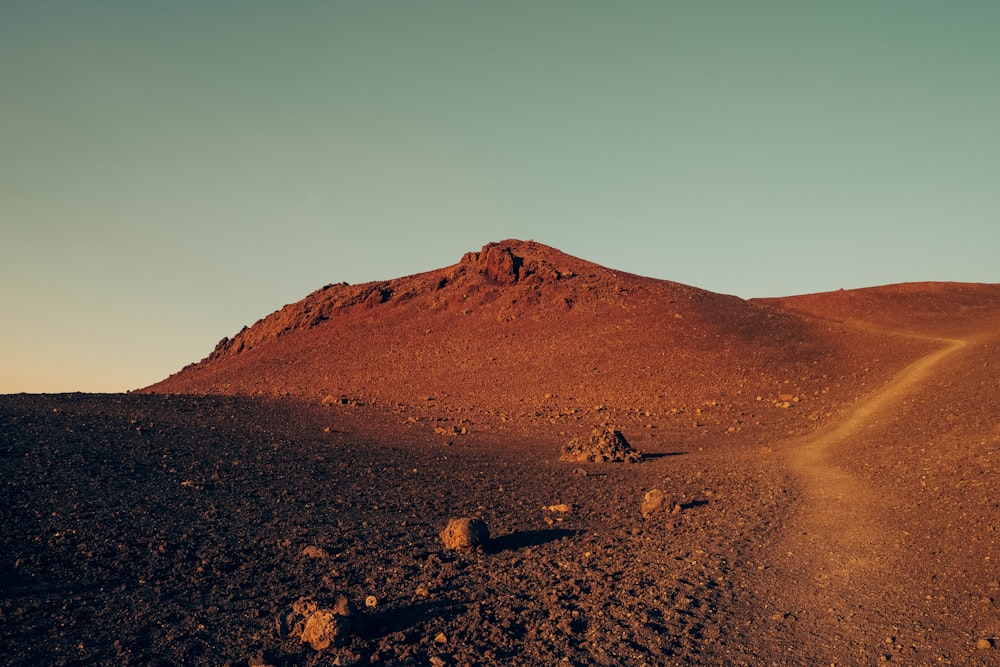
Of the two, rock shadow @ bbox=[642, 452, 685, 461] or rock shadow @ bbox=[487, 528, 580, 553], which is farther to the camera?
rock shadow @ bbox=[642, 452, 685, 461]

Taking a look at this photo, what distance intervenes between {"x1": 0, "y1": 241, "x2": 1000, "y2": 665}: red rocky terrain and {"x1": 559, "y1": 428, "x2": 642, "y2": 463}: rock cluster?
87mm

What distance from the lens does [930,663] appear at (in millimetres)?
6898

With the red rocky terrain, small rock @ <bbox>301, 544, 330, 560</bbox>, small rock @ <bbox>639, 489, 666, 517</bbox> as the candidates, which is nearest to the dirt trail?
the red rocky terrain

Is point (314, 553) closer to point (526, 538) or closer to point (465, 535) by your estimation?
point (465, 535)

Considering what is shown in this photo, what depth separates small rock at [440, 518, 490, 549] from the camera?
32.5 ft

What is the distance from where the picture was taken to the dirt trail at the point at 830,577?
726 cm

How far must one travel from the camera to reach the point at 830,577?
9250mm

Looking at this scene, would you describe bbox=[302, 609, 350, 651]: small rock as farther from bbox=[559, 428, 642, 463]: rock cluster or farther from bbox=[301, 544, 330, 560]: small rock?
bbox=[559, 428, 642, 463]: rock cluster

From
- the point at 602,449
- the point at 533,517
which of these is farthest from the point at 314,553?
the point at 602,449

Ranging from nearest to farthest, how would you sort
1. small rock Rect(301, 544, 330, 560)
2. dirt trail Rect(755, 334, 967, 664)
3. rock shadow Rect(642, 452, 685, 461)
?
dirt trail Rect(755, 334, 967, 664), small rock Rect(301, 544, 330, 560), rock shadow Rect(642, 452, 685, 461)

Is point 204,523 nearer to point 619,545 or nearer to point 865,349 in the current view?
point 619,545

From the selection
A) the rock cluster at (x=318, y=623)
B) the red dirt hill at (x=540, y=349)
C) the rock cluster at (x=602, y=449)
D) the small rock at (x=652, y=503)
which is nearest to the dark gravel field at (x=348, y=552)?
the rock cluster at (x=318, y=623)

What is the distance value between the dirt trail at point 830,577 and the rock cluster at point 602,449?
4225mm

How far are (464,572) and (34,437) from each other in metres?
12.4
